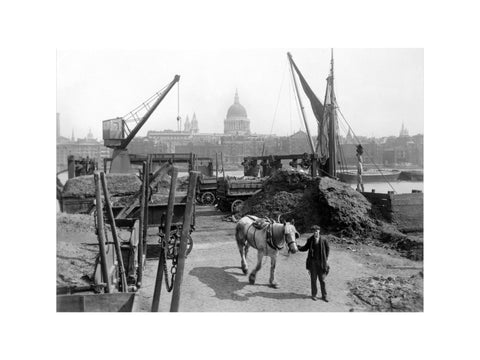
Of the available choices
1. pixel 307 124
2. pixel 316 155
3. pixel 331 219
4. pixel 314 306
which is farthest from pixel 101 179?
pixel 307 124

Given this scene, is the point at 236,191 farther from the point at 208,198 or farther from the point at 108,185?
the point at 108,185

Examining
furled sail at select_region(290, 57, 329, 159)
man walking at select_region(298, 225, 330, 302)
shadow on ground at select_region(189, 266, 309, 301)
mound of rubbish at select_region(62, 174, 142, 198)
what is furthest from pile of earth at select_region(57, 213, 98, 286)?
furled sail at select_region(290, 57, 329, 159)

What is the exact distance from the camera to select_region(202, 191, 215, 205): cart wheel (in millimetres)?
22266

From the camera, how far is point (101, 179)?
7.96 m

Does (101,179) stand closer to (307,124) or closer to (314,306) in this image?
(314,306)

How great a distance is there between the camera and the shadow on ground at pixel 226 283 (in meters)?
8.14

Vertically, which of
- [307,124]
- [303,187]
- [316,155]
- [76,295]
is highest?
[307,124]

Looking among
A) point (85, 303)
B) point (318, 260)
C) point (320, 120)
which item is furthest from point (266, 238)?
point (320, 120)

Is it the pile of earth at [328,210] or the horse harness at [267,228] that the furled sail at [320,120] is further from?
the horse harness at [267,228]

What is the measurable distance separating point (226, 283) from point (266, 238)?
141 centimetres

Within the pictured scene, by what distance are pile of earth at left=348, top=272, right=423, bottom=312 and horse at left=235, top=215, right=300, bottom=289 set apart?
170 centimetres

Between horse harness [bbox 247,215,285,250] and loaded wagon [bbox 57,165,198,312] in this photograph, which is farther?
horse harness [bbox 247,215,285,250]

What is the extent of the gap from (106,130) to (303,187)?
1435 cm

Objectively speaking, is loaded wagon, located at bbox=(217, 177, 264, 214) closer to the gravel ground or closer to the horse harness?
the gravel ground
